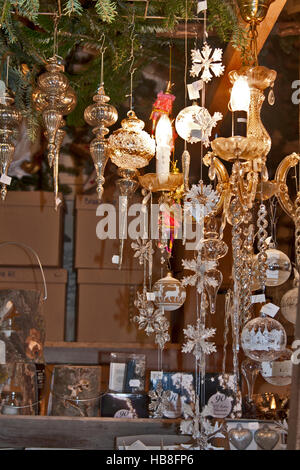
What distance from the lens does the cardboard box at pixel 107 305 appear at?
3.08 metres

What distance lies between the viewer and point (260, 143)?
187 cm

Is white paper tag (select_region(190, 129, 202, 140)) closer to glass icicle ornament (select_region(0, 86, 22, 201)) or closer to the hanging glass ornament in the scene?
the hanging glass ornament

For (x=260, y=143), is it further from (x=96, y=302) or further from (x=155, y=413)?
(x=96, y=302)

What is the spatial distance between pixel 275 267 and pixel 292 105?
1.33 m

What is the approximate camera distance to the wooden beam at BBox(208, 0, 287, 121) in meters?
1.96

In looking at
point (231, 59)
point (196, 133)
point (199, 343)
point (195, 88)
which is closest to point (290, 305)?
point (199, 343)

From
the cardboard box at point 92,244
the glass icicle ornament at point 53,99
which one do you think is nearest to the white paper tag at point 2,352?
the glass icicle ornament at point 53,99

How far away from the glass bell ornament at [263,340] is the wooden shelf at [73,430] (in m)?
0.33

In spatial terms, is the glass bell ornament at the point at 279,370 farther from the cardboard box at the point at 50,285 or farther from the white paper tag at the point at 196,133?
the cardboard box at the point at 50,285

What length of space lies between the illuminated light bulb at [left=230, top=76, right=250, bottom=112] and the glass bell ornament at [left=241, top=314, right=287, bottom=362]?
605 millimetres

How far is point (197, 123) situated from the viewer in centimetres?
190

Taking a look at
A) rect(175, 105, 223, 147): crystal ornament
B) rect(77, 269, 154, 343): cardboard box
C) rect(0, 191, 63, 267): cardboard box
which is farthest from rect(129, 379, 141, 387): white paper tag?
rect(0, 191, 63, 267): cardboard box
